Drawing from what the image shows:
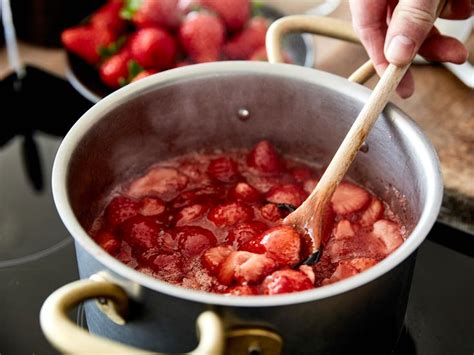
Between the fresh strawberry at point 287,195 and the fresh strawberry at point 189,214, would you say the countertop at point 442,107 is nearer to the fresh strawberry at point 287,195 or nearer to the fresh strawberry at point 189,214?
the fresh strawberry at point 287,195

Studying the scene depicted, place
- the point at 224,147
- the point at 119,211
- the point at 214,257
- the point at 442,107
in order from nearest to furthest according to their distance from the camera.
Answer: the point at 214,257 < the point at 119,211 < the point at 224,147 < the point at 442,107

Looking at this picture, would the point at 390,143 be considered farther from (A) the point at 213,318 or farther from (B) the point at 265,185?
(A) the point at 213,318

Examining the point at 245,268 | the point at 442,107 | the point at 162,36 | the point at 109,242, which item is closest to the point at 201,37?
the point at 162,36

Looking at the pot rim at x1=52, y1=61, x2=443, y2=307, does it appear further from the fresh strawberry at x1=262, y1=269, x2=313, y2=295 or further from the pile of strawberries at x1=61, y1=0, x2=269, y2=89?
the pile of strawberries at x1=61, y1=0, x2=269, y2=89

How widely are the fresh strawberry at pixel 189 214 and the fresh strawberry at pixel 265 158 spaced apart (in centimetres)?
12

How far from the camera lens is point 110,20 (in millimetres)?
1309

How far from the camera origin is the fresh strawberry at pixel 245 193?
0.92m

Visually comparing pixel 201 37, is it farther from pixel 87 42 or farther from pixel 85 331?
pixel 85 331

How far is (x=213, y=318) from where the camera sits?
1.86 ft

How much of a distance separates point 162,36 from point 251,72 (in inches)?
15.2

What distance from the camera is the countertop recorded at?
3.42 feet

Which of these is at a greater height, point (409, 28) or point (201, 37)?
point (409, 28)

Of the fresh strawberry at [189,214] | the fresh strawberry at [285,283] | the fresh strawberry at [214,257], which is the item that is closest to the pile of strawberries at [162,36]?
the fresh strawberry at [189,214]

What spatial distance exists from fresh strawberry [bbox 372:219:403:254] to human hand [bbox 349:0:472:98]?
0.59 ft
